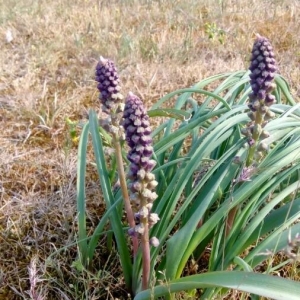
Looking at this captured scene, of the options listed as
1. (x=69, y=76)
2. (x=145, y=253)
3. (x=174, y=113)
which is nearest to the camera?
(x=145, y=253)

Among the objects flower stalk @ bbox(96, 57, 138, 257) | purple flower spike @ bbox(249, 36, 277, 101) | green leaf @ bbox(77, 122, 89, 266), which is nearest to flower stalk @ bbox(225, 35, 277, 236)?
purple flower spike @ bbox(249, 36, 277, 101)

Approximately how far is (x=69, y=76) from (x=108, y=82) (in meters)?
2.18

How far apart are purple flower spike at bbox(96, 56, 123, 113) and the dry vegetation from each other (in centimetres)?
60

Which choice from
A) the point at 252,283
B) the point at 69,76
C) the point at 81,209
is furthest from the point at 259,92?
the point at 69,76

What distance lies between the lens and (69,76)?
3.51m

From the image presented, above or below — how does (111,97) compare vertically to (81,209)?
above

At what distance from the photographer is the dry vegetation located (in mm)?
2031

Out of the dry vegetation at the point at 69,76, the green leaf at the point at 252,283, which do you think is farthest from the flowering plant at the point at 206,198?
the dry vegetation at the point at 69,76

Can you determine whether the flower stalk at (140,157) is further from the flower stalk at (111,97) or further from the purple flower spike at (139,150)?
the flower stalk at (111,97)

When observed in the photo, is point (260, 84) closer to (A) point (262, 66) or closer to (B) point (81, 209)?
(A) point (262, 66)

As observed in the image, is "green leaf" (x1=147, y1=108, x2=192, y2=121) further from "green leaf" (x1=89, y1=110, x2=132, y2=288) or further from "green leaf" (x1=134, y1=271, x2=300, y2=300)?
"green leaf" (x1=134, y1=271, x2=300, y2=300)

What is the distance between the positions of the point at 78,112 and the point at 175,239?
5.55 ft

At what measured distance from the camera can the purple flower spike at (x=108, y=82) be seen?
140 centimetres

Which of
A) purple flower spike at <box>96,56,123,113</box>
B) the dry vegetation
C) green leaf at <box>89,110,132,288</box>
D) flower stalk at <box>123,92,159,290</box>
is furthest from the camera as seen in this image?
the dry vegetation
